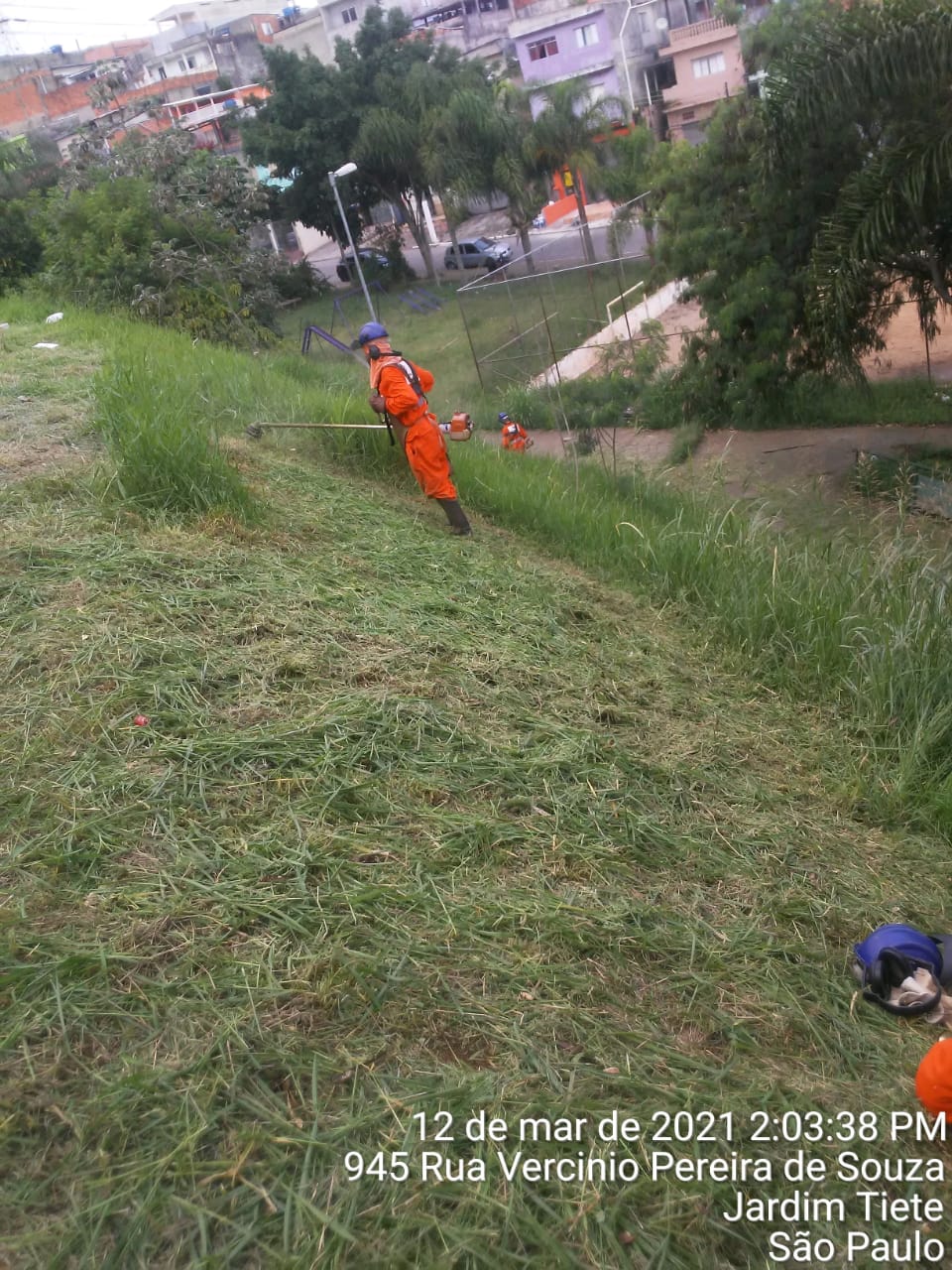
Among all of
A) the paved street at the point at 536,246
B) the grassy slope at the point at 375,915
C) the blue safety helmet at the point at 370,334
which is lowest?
the paved street at the point at 536,246

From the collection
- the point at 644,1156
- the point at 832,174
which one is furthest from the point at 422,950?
the point at 832,174

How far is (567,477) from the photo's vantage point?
8227 mm

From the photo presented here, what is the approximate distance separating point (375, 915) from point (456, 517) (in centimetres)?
393

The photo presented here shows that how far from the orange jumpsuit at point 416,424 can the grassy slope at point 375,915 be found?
1931 millimetres

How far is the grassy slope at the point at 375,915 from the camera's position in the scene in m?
1.94

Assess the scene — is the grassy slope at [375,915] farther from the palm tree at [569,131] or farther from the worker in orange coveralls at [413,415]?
the palm tree at [569,131]

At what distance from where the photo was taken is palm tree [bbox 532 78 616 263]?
92.5 feet

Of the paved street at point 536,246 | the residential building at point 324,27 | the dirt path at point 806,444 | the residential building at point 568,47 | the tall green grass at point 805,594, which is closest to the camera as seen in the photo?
the tall green grass at point 805,594

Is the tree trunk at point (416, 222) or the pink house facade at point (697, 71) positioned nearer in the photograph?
the tree trunk at point (416, 222)

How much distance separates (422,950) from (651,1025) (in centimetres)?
61

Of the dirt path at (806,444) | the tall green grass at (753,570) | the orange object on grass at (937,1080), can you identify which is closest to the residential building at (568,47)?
the dirt path at (806,444)

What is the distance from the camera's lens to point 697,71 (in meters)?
33.9

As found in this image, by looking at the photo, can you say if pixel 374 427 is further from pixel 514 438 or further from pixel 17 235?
pixel 17 235

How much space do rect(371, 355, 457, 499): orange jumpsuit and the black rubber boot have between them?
0.04 meters
